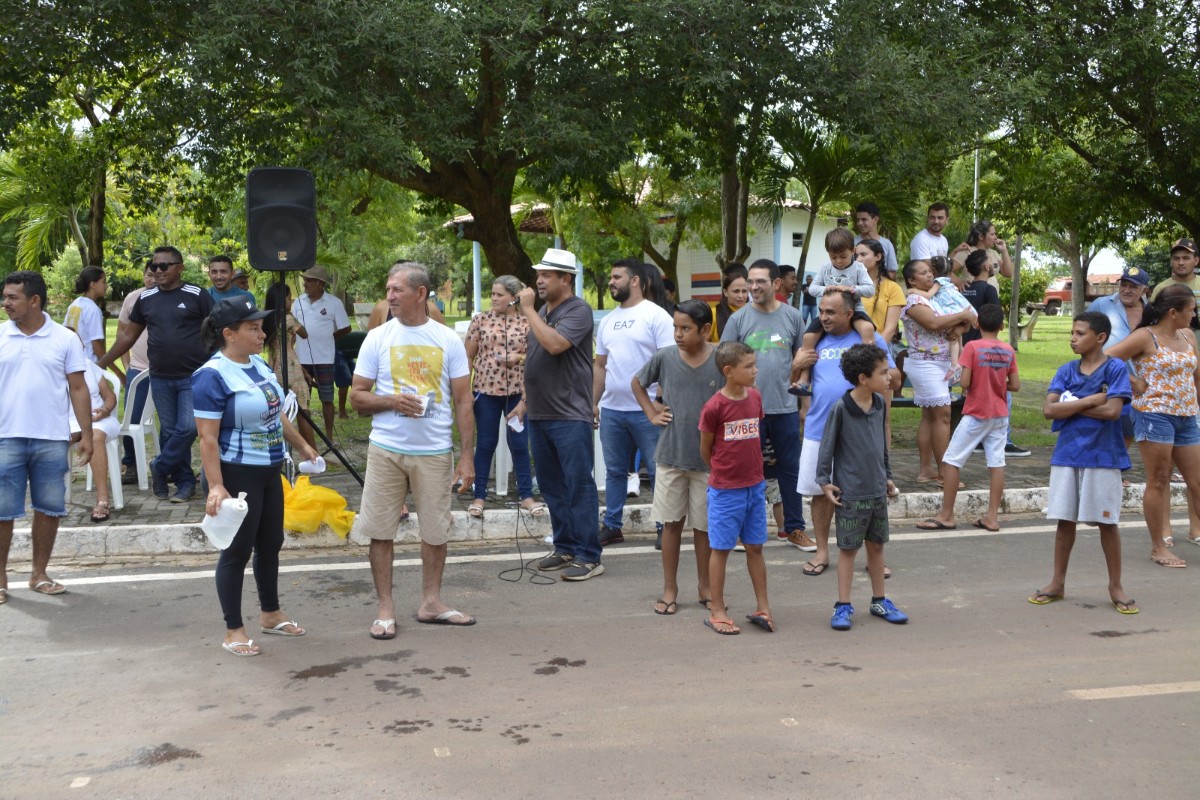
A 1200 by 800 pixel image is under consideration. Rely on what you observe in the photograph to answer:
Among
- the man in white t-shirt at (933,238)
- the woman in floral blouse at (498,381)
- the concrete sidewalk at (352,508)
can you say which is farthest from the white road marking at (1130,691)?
the man in white t-shirt at (933,238)

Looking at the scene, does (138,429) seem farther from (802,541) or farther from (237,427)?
(802,541)

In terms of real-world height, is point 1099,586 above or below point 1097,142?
below

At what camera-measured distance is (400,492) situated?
6172 millimetres

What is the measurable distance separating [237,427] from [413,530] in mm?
2762

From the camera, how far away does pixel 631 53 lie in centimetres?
1126

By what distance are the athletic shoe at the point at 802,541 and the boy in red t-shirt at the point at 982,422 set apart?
1.14 meters

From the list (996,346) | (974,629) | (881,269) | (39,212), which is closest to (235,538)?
(974,629)

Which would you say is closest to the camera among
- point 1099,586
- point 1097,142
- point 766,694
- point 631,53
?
point 766,694

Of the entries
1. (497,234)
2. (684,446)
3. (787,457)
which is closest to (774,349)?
(787,457)

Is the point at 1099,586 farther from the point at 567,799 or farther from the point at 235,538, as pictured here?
the point at 235,538

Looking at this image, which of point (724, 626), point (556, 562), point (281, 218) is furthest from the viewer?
point (281, 218)

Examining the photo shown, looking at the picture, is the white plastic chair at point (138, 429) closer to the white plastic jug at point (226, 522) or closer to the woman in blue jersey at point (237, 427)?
the woman in blue jersey at point (237, 427)

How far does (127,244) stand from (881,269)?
31.4 metres

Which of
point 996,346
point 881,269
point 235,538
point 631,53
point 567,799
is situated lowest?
point 567,799
